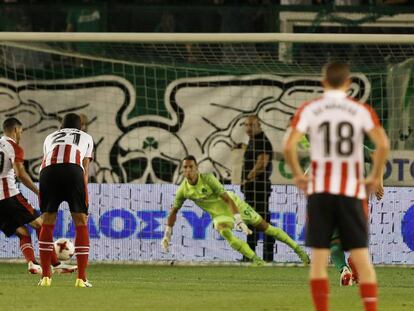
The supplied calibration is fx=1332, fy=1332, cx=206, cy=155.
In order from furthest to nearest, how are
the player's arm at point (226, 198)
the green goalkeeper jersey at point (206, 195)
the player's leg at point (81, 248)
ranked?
the green goalkeeper jersey at point (206, 195) < the player's arm at point (226, 198) < the player's leg at point (81, 248)

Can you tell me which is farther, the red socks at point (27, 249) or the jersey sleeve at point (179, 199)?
the jersey sleeve at point (179, 199)

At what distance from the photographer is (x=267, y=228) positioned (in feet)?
55.5

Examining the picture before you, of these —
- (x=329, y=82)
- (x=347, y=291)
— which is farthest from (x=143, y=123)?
(x=329, y=82)

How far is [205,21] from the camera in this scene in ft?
67.5

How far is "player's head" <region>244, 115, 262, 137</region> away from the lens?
1742cm

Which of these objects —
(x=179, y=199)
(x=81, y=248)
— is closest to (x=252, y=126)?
(x=179, y=199)

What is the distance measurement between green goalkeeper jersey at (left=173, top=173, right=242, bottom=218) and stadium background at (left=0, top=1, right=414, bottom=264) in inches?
32.3

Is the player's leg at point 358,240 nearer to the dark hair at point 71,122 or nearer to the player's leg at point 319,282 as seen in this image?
the player's leg at point 319,282

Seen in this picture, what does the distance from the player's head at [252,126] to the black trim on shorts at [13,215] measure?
3.50 m

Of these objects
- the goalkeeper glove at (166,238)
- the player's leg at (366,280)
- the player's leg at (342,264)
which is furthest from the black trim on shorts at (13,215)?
the player's leg at (366,280)

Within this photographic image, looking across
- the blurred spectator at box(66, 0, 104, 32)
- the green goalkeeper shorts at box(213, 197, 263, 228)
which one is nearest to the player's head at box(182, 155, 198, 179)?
the green goalkeeper shorts at box(213, 197, 263, 228)

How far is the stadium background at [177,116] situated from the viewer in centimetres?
1762

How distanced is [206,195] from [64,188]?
13.8 ft

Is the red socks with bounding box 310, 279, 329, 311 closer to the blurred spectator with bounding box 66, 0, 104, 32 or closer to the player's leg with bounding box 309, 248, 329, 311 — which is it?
the player's leg with bounding box 309, 248, 329, 311
